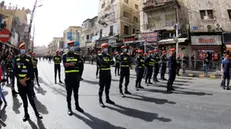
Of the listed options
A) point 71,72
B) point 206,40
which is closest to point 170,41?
point 206,40

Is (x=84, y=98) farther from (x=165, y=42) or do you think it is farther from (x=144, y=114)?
(x=165, y=42)

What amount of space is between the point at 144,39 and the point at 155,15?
12.7 feet

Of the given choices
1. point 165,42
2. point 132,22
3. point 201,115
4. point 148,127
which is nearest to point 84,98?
point 148,127

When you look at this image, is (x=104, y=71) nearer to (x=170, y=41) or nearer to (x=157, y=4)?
(x=170, y=41)

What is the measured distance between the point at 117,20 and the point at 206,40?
1823 centimetres

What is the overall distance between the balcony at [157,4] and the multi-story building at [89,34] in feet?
60.0

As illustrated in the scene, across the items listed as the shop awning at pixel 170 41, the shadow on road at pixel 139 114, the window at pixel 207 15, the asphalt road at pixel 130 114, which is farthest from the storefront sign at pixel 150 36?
the shadow on road at pixel 139 114

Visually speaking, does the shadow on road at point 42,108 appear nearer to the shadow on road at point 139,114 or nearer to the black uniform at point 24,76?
the black uniform at point 24,76

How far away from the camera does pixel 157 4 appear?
2627 cm

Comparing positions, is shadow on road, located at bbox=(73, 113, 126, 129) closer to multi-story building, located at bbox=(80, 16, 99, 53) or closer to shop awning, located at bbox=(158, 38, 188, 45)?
shop awning, located at bbox=(158, 38, 188, 45)

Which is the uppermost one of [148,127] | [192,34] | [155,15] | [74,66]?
[155,15]

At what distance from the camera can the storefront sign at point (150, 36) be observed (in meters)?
26.8

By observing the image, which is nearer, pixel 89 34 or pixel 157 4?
pixel 157 4

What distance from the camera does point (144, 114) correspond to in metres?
5.23
